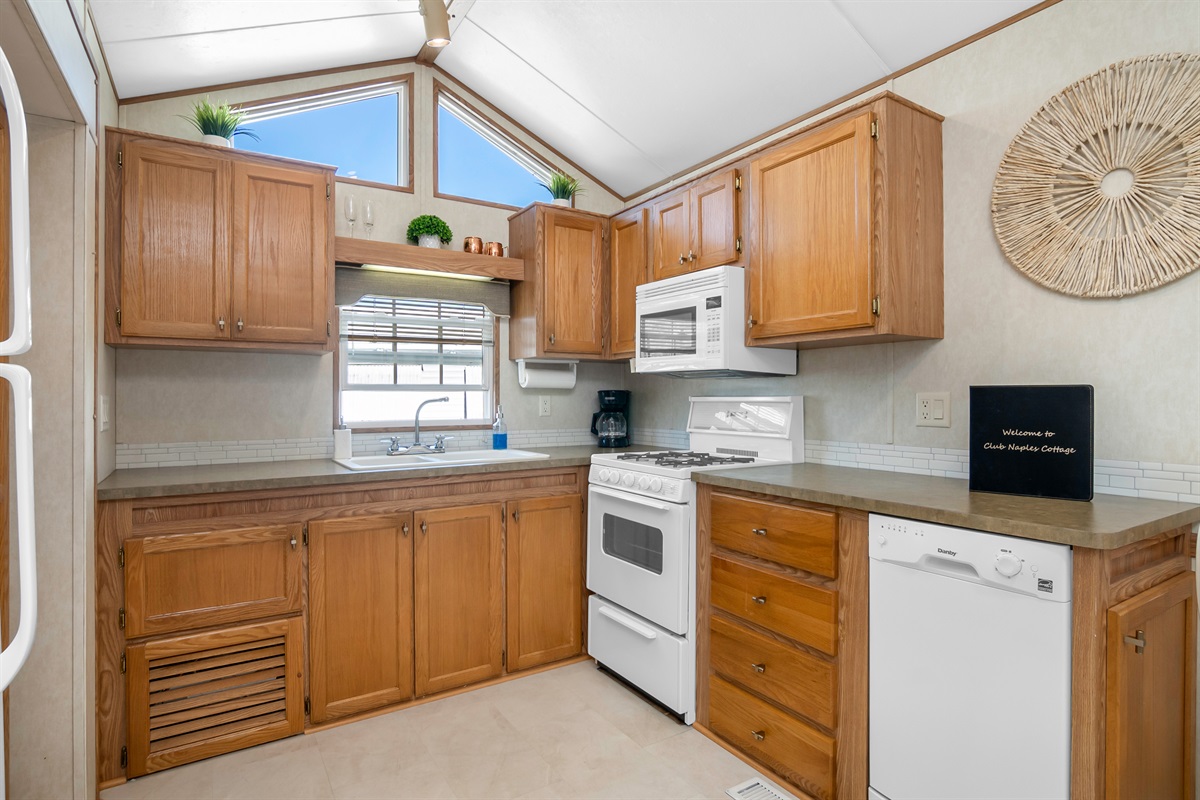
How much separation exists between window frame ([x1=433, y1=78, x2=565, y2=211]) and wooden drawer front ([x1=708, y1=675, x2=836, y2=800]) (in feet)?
8.38

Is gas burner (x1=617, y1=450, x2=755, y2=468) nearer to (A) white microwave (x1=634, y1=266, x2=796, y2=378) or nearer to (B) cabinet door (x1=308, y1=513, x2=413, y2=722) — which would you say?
(A) white microwave (x1=634, y1=266, x2=796, y2=378)

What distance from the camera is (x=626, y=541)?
9.12ft

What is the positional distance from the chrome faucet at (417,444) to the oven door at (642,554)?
2.60 feet

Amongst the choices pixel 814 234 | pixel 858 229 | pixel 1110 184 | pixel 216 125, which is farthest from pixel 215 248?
pixel 1110 184

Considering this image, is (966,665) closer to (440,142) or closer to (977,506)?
(977,506)

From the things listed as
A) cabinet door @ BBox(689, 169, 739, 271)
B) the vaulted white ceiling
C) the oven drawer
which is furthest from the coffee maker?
the vaulted white ceiling

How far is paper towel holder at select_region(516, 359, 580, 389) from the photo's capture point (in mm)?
3547

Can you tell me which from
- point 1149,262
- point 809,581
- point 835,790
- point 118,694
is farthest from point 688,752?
point 1149,262

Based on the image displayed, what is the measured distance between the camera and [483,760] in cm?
228

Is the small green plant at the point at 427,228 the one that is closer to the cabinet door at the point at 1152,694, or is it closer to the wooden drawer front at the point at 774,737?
the wooden drawer front at the point at 774,737

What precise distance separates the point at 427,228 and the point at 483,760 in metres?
2.26

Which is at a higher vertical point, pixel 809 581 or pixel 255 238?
pixel 255 238

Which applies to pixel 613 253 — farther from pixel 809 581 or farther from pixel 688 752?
pixel 688 752

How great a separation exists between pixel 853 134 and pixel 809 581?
1.49 metres
